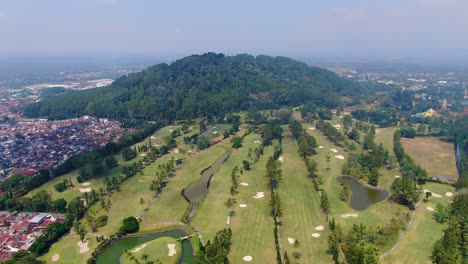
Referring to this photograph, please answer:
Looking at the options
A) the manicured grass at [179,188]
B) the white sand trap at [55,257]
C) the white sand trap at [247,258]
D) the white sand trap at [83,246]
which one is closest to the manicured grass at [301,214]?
the white sand trap at [247,258]

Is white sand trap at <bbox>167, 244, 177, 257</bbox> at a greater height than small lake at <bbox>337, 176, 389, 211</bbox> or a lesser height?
greater

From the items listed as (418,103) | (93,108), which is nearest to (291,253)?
(93,108)

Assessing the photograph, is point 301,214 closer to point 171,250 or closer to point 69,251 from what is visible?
point 171,250

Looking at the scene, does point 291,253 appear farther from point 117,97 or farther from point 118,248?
point 117,97

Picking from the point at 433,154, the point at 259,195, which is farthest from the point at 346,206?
the point at 433,154

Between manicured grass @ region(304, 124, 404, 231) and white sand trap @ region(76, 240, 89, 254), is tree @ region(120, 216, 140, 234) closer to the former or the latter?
white sand trap @ region(76, 240, 89, 254)

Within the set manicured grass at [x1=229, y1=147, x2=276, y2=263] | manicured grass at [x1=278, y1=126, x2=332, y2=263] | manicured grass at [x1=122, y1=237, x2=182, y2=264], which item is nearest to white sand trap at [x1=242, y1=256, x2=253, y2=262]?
manicured grass at [x1=229, y1=147, x2=276, y2=263]
